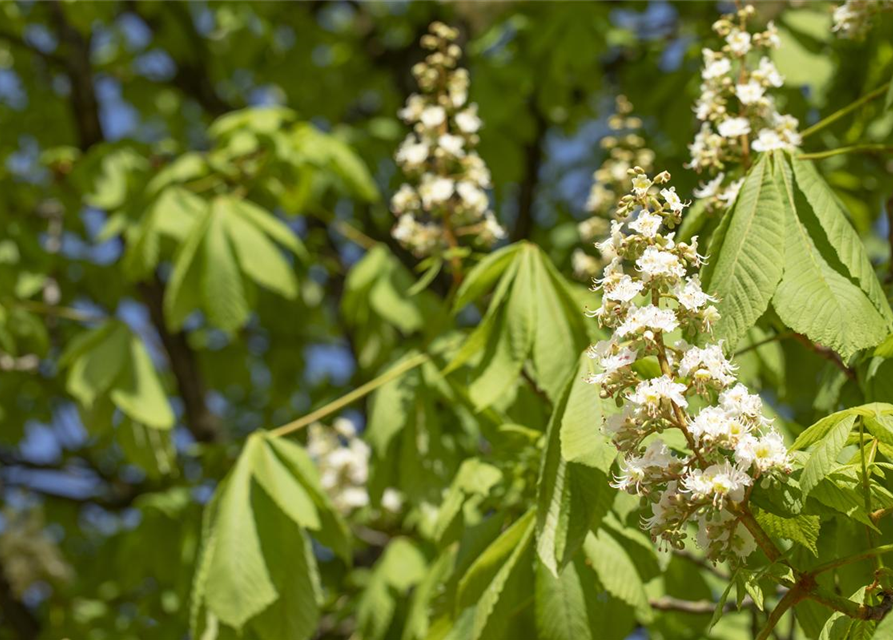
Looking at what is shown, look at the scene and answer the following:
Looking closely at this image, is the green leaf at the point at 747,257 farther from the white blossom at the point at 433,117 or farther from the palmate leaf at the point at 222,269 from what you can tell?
the palmate leaf at the point at 222,269

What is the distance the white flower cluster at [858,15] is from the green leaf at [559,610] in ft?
4.24

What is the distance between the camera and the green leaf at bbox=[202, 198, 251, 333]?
323cm

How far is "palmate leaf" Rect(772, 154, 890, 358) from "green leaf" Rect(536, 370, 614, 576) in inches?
15.5

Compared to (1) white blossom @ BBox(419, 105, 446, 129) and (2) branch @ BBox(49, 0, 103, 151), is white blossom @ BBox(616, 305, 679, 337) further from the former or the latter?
(2) branch @ BBox(49, 0, 103, 151)

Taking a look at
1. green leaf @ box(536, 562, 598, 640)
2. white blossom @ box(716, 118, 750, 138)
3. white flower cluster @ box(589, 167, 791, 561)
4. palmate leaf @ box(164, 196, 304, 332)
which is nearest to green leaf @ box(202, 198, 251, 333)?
palmate leaf @ box(164, 196, 304, 332)

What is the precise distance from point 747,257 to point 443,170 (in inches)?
48.4

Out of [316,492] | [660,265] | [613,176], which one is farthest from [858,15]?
[316,492]

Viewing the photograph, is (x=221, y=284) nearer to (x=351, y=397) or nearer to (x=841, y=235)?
(x=351, y=397)

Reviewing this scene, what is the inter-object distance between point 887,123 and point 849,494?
2.17m

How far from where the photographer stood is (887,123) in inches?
128

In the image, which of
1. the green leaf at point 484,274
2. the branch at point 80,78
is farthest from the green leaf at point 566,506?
the branch at point 80,78

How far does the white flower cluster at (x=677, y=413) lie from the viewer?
4.55ft

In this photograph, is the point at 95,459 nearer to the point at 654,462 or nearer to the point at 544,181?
the point at 544,181

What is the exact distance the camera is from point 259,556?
→ 228 centimetres
